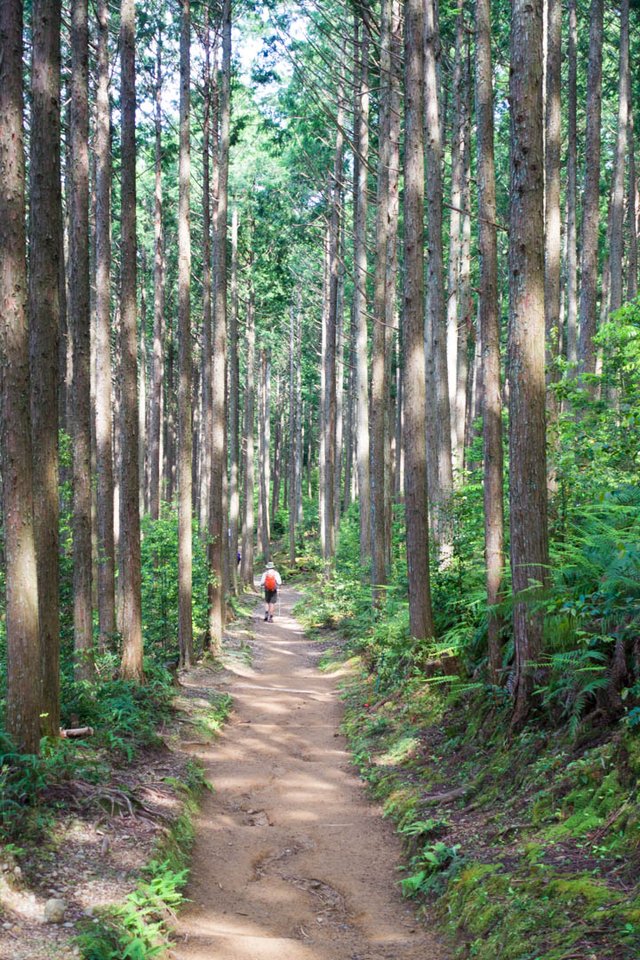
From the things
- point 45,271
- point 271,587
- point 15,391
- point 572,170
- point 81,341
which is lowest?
point 271,587

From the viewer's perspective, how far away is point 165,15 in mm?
19938

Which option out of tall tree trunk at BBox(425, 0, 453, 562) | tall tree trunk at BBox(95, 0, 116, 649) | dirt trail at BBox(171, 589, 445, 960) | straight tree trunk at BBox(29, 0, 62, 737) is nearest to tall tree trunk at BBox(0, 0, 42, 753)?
straight tree trunk at BBox(29, 0, 62, 737)

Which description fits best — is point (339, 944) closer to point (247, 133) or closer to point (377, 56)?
point (377, 56)

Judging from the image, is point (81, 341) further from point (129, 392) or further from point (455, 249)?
point (455, 249)

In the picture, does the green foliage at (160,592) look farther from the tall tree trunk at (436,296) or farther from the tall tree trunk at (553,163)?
the tall tree trunk at (553,163)

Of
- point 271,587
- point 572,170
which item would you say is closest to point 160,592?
point 271,587

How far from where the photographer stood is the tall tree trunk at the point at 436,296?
12586mm

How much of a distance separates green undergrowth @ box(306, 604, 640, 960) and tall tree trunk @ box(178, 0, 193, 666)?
630cm

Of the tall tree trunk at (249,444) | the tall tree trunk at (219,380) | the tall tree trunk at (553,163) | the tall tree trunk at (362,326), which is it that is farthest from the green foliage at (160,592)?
the tall tree trunk at (249,444)

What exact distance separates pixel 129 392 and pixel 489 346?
17.0 feet

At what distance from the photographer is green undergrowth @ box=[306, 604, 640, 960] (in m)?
4.29

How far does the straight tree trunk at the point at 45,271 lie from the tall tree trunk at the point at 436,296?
6240 millimetres

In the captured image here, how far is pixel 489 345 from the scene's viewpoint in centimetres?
920

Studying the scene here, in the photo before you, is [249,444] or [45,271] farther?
[249,444]
